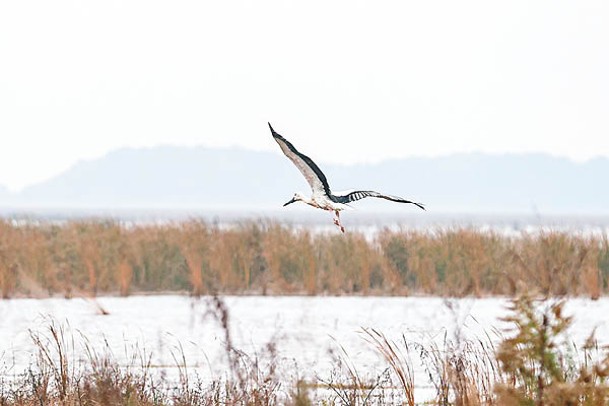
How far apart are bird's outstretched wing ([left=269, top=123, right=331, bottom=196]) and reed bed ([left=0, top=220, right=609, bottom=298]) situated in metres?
11.0

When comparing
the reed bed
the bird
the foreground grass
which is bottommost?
the foreground grass

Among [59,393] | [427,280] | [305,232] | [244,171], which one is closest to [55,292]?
[305,232]

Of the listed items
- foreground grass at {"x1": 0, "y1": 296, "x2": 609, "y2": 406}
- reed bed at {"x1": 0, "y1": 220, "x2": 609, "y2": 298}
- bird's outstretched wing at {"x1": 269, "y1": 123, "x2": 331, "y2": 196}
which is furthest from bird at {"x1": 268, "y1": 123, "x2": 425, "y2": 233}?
reed bed at {"x1": 0, "y1": 220, "x2": 609, "y2": 298}

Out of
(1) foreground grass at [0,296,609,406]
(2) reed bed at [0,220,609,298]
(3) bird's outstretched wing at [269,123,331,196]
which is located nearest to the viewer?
(1) foreground grass at [0,296,609,406]

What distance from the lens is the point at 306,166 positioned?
24.2 feet

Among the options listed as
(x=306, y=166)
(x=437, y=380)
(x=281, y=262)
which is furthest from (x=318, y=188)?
(x=281, y=262)

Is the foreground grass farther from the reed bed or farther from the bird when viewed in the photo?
the reed bed

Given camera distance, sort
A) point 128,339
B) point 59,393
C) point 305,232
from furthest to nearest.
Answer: point 305,232, point 128,339, point 59,393

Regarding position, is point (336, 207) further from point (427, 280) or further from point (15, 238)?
point (15, 238)

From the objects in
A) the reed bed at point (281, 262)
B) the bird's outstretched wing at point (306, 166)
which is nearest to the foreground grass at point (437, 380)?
the bird's outstretched wing at point (306, 166)

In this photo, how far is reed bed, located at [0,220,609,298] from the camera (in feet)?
61.7

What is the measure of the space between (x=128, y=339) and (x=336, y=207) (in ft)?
19.9

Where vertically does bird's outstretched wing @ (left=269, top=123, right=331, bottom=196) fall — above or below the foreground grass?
above

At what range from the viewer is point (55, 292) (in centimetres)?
1875
